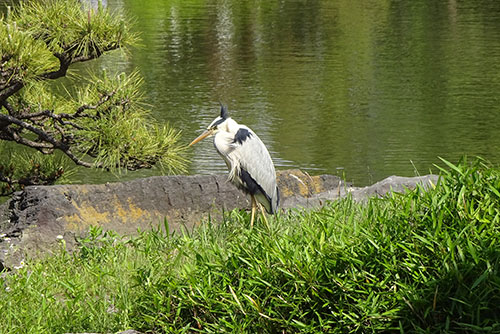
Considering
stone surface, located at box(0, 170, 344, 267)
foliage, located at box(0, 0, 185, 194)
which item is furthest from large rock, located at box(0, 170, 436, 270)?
foliage, located at box(0, 0, 185, 194)

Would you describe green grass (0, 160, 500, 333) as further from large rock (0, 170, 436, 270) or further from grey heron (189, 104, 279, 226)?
grey heron (189, 104, 279, 226)

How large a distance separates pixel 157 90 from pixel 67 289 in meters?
7.42

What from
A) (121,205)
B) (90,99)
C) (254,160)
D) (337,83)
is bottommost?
(337,83)

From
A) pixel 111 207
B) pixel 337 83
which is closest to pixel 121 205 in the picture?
pixel 111 207

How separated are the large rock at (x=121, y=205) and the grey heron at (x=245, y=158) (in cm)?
21

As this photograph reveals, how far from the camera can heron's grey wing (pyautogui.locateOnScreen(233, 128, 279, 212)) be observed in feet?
13.8

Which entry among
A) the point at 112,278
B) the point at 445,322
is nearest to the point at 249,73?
the point at 112,278

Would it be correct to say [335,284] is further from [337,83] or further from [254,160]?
[337,83]

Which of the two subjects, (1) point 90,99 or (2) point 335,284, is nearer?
(2) point 335,284

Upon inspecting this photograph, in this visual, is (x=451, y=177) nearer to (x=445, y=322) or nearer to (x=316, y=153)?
(x=445, y=322)

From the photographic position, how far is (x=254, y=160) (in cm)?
422

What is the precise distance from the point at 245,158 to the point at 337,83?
6.67m

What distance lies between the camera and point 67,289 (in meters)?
3.35

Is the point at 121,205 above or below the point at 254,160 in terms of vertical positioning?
below
